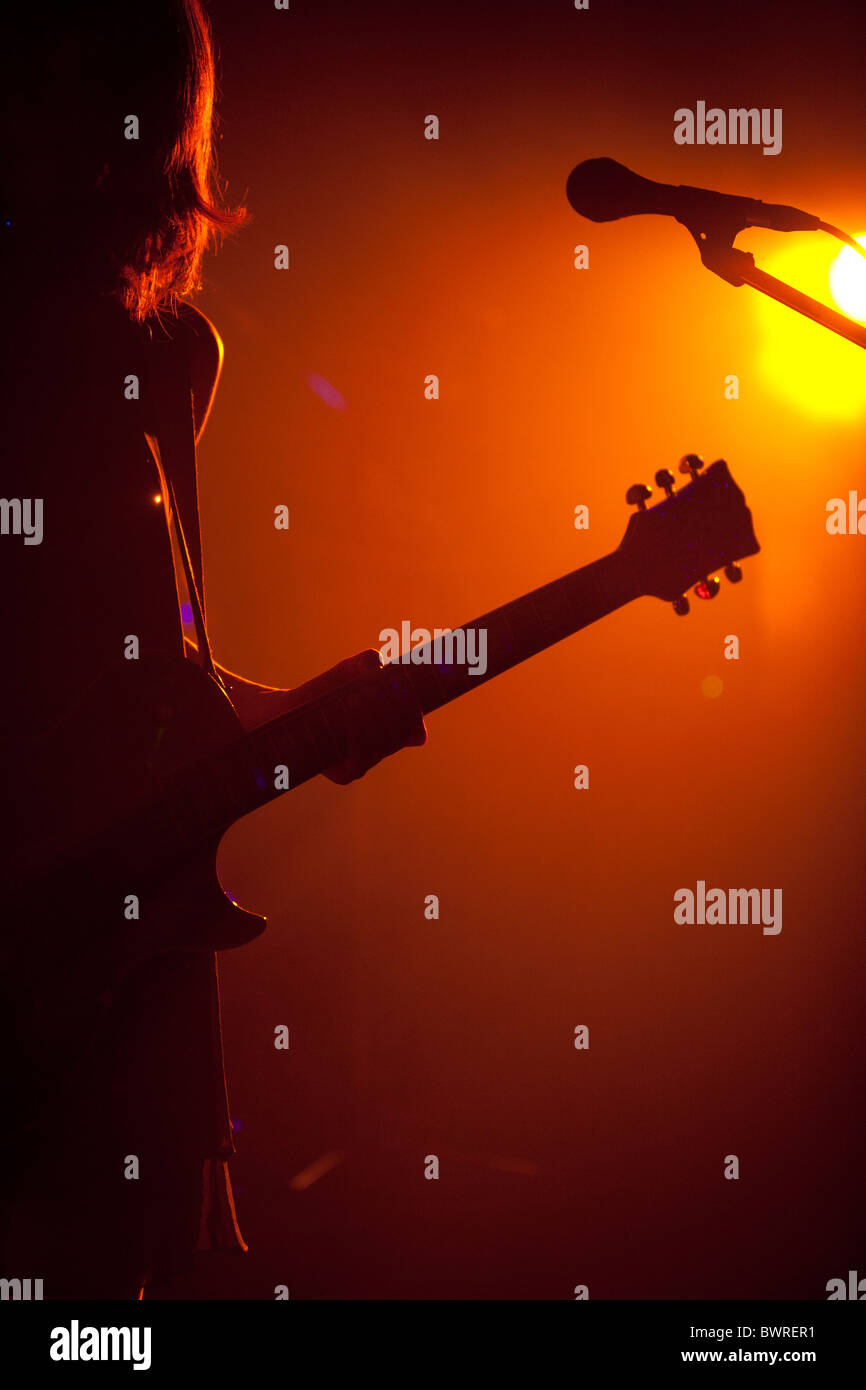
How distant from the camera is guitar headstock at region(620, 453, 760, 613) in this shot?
59.1 inches

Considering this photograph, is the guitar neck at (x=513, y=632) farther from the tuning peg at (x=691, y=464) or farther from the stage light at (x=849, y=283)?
the stage light at (x=849, y=283)

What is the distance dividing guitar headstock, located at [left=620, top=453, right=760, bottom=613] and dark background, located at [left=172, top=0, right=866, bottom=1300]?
193cm

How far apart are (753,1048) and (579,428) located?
7.48ft

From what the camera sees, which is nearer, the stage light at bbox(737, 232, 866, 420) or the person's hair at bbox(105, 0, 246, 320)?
the person's hair at bbox(105, 0, 246, 320)

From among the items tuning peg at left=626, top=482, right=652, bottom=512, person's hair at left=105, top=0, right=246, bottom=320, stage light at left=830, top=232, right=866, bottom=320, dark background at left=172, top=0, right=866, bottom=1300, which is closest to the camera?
person's hair at left=105, top=0, right=246, bottom=320

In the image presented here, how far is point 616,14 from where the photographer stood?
10.8 ft

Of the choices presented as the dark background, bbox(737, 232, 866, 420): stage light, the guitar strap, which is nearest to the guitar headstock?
the guitar strap

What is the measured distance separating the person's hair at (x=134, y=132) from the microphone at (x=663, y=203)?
56cm

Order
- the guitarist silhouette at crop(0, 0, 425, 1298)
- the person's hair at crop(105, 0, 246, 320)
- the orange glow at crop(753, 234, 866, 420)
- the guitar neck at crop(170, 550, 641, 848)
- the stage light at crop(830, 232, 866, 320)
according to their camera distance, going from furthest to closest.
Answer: the orange glow at crop(753, 234, 866, 420) < the stage light at crop(830, 232, 866, 320) < the person's hair at crop(105, 0, 246, 320) < the guitar neck at crop(170, 550, 641, 848) < the guitarist silhouette at crop(0, 0, 425, 1298)

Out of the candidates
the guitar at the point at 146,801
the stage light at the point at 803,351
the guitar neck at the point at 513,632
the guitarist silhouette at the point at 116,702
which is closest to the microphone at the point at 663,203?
the guitar neck at the point at 513,632

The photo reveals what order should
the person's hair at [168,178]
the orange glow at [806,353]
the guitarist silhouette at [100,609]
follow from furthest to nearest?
the orange glow at [806,353] → the person's hair at [168,178] → the guitarist silhouette at [100,609]

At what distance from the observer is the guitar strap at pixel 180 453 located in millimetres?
1351

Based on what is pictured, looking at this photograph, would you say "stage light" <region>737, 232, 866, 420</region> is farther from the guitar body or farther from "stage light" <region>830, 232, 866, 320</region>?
the guitar body

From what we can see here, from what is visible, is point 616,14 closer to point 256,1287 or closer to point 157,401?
point 157,401
